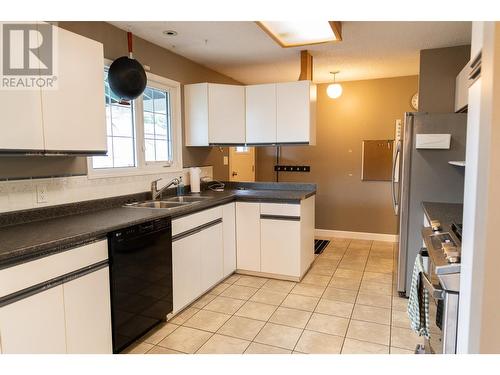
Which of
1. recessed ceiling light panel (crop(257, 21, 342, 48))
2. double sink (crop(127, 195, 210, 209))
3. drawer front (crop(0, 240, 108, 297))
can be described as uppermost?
recessed ceiling light panel (crop(257, 21, 342, 48))

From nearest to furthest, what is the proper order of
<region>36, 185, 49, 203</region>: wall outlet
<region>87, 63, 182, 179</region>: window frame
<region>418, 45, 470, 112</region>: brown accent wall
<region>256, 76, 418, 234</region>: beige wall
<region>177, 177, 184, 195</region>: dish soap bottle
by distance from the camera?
1. <region>36, 185, 49, 203</region>: wall outlet
2. <region>87, 63, 182, 179</region>: window frame
3. <region>418, 45, 470, 112</region>: brown accent wall
4. <region>177, 177, 184, 195</region>: dish soap bottle
5. <region>256, 76, 418, 234</region>: beige wall

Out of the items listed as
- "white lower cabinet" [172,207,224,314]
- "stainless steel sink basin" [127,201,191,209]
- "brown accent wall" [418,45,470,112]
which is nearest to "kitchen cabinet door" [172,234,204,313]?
"white lower cabinet" [172,207,224,314]

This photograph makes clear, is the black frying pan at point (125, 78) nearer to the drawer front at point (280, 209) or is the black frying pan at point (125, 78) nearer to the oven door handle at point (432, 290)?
the drawer front at point (280, 209)

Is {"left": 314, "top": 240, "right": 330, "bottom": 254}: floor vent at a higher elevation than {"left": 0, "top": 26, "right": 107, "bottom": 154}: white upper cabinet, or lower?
lower

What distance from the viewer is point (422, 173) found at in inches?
119

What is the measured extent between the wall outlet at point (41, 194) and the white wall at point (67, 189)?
14 millimetres

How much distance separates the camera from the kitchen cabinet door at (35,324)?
1464 mm

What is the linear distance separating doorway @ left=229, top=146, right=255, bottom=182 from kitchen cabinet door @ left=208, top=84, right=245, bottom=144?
108 centimetres

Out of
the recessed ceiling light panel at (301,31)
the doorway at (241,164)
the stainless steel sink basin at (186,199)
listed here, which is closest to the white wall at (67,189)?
the stainless steel sink basin at (186,199)

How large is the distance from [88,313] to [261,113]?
270 centimetres

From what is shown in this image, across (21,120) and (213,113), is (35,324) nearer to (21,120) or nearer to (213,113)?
(21,120)

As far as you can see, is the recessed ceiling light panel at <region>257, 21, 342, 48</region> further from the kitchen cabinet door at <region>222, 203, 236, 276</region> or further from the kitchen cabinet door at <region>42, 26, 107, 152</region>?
the kitchen cabinet door at <region>222, 203, 236, 276</region>

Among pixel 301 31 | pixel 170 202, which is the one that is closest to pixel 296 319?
pixel 170 202

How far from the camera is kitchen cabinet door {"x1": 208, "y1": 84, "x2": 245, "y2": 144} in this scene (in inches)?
148
